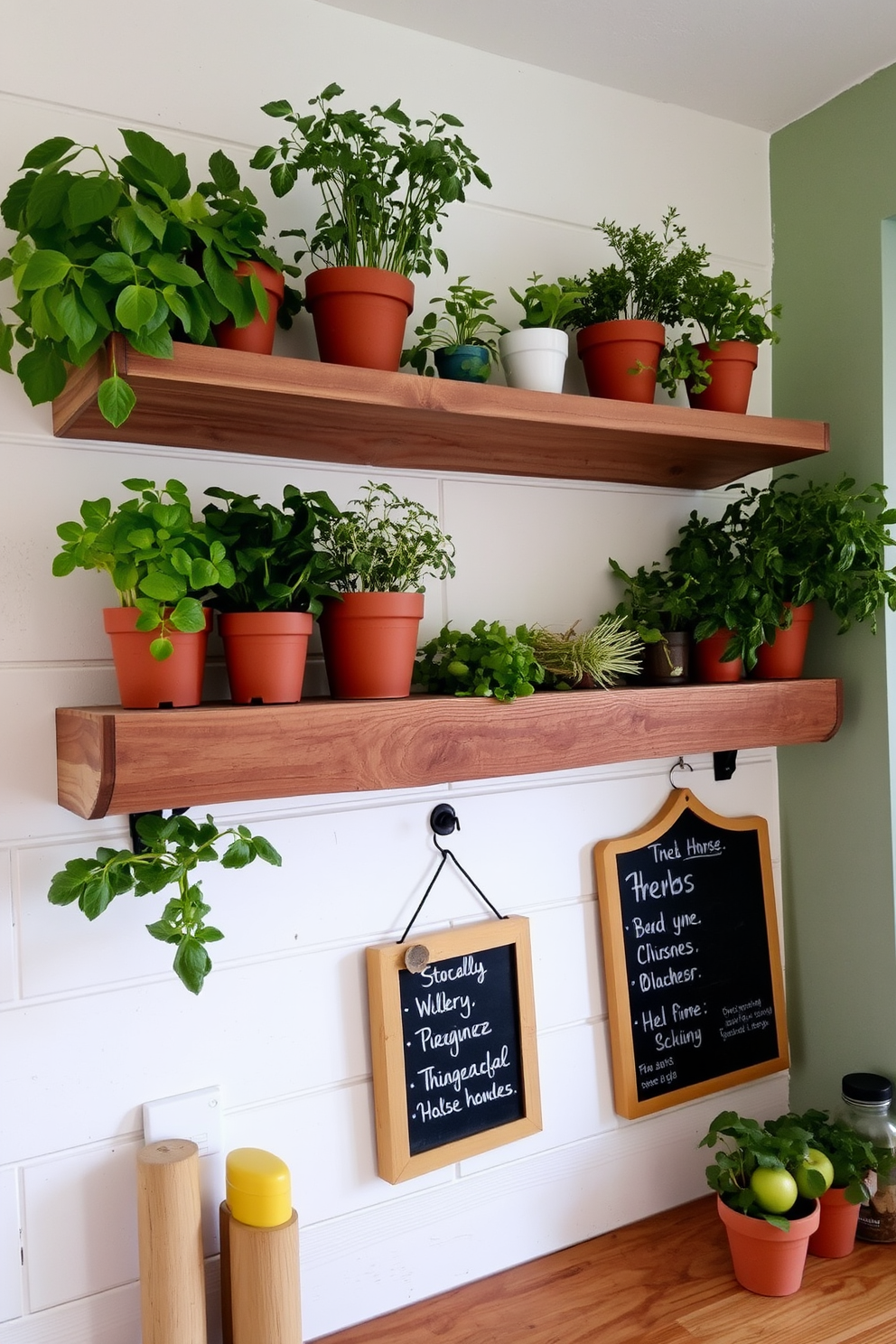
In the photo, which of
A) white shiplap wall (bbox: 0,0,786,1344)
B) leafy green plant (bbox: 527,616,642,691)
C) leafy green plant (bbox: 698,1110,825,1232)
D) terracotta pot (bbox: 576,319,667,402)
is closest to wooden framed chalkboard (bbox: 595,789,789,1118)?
white shiplap wall (bbox: 0,0,786,1344)

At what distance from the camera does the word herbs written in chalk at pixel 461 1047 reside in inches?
54.5

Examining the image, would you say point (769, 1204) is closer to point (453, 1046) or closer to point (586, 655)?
point (453, 1046)

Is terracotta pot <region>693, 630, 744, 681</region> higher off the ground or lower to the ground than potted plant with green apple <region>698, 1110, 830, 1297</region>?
higher

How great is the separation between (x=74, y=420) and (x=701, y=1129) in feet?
4.57

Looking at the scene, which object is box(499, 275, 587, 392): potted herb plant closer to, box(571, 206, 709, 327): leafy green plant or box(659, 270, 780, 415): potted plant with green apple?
box(571, 206, 709, 327): leafy green plant

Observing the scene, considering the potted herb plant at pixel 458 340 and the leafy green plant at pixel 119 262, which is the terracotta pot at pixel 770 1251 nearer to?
the potted herb plant at pixel 458 340

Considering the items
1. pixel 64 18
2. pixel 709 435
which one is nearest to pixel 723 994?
pixel 709 435

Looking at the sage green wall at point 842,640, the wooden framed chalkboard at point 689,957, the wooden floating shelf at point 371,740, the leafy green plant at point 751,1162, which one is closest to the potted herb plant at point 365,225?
the wooden floating shelf at point 371,740

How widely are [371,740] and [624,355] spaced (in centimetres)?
67

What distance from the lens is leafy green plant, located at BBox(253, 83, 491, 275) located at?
46.9 inches

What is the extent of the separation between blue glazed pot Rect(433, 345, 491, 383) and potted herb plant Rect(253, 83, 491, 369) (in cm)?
10

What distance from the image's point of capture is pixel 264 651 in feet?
3.74

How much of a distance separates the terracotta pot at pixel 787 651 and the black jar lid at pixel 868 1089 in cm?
61

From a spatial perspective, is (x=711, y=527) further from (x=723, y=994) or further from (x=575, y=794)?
(x=723, y=994)
